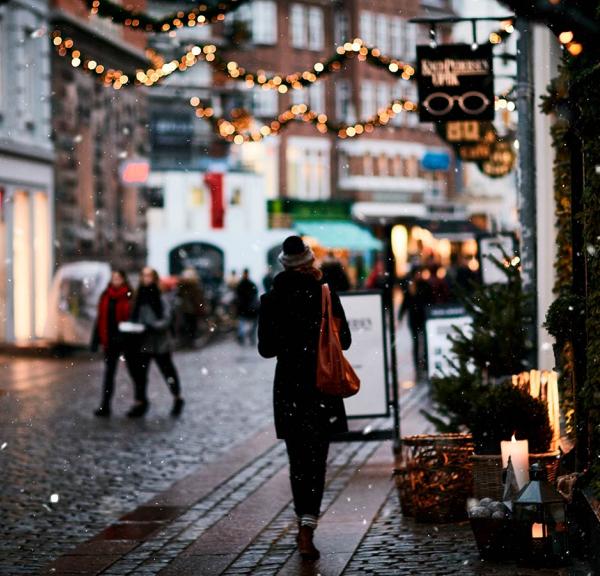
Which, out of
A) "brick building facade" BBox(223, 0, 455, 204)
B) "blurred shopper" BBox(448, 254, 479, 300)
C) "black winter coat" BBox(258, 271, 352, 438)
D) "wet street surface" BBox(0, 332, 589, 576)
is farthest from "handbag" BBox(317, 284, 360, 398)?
"brick building facade" BBox(223, 0, 455, 204)

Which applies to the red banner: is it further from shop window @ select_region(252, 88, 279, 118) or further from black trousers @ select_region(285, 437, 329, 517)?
black trousers @ select_region(285, 437, 329, 517)

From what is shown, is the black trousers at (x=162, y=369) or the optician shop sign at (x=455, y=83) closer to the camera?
the optician shop sign at (x=455, y=83)

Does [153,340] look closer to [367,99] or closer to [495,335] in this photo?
[495,335]

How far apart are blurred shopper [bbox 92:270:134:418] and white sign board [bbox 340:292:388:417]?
17.9 ft

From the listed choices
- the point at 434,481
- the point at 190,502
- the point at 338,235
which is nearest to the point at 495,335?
the point at 434,481

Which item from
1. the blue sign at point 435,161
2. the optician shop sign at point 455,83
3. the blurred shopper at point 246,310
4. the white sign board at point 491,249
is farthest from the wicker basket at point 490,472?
the blue sign at point 435,161

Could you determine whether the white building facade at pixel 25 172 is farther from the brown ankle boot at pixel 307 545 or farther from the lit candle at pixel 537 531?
the lit candle at pixel 537 531

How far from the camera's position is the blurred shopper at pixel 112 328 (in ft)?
60.7

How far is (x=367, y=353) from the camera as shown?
13.3 metres

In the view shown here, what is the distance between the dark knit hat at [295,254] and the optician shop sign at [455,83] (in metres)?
5.52

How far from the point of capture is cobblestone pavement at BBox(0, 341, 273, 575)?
1045 centimetres

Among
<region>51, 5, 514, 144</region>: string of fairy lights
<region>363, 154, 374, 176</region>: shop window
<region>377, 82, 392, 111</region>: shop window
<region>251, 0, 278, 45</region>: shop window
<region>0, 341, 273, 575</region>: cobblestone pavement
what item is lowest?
<region>0, 341, 273, 575</region>: cobblestone pavement

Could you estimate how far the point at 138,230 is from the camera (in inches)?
1759

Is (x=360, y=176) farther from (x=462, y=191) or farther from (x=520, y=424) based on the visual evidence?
(x=520, y=424)
